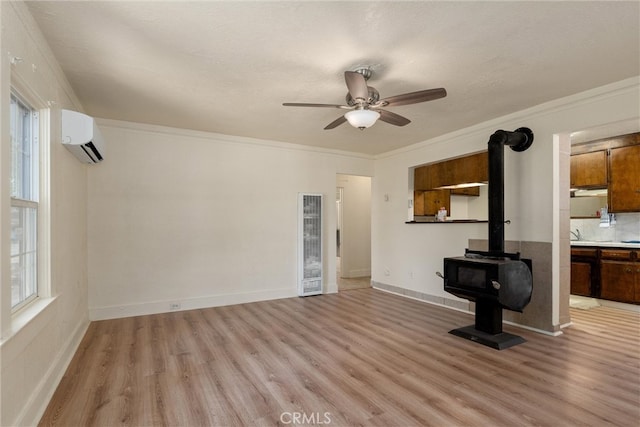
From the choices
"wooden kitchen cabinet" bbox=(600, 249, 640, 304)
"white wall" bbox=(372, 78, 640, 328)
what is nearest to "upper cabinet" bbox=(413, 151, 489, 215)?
"white wall" bbox=(372, 78, 640, 328)

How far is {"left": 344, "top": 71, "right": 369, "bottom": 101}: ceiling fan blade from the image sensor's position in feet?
7.76

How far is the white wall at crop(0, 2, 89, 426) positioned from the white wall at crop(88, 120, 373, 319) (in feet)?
2.03

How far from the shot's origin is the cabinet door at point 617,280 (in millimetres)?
4582

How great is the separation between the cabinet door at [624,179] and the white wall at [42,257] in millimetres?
Answer: 6749

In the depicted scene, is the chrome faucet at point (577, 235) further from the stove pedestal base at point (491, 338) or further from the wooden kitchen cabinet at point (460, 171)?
the stove pedestal base at point (491, 338)

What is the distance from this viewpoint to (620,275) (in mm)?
4680

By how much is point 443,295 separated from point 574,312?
1.70 metres

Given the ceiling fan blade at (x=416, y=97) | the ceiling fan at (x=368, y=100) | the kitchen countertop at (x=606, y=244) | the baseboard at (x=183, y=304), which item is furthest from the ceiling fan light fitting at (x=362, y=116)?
the kitchen countertop at (x=606, y=244)

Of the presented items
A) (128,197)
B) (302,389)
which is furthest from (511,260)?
(128,197)

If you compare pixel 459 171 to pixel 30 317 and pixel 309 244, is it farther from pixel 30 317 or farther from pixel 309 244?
pixel 30 317

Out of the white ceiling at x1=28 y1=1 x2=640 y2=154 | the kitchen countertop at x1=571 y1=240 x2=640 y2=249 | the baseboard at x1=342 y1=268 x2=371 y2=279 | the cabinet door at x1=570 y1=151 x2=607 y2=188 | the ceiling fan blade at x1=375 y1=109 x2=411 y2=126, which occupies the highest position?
the white ceiling at x1=28 y1=1 x2=640 y2=154

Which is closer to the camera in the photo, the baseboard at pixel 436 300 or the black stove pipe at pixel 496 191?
the black stove pipe at pixel 496 191

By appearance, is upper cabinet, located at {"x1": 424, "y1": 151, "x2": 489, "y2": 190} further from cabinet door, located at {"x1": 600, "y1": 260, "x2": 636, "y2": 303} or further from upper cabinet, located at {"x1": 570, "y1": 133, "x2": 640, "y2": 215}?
cabinet door, located at {"x1": 600, "y1": 260, "x2": 636, "y2": 303}

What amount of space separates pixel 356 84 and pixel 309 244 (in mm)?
3604
